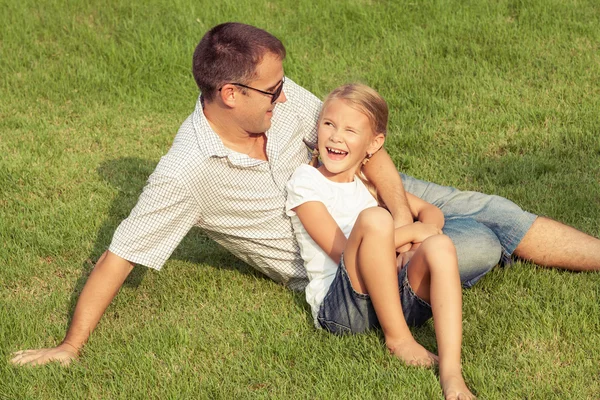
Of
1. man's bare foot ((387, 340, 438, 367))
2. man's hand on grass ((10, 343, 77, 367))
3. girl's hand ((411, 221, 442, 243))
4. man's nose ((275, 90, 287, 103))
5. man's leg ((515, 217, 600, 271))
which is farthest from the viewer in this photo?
man's leg ((515, 217, 600, 271))

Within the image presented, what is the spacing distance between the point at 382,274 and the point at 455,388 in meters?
0.57

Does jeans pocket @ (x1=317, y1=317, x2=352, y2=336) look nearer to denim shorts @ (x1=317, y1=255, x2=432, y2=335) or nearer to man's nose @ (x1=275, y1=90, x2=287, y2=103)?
denim shorts @ (x1=317, y1=255, x2=432, y2=335)

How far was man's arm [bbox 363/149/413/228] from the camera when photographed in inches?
176

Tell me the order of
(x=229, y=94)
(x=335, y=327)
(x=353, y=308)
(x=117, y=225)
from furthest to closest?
(x=117, y=225) → (x=229, y=94) → (x=335, y=327) → (x=353, y=308)

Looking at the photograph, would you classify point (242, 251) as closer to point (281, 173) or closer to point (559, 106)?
point (281, 173)

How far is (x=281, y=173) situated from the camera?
14.5 feet

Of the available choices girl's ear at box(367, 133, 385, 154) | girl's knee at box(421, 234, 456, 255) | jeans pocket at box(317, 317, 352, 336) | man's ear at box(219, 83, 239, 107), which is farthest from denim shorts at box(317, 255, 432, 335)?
man's ear at box(219, 83, 239, 107)

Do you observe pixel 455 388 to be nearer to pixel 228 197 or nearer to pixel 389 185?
pixel 389 185

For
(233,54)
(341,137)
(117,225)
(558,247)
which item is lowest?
(117,225)

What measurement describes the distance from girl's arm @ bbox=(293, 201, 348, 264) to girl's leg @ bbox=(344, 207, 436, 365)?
6.2 inches

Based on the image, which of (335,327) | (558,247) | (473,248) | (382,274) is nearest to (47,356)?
(335,327)

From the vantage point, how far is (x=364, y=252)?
3789mm

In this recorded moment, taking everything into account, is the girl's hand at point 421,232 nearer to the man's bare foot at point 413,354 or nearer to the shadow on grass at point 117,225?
the man's bare foot at point 413,354

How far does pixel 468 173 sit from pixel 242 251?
224 centimetres
